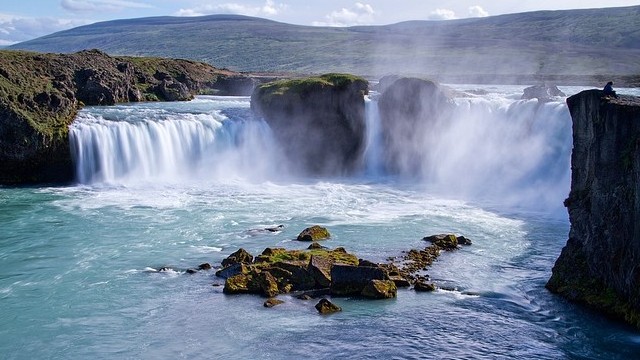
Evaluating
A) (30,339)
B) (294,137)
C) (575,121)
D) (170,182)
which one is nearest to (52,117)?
(170,182)

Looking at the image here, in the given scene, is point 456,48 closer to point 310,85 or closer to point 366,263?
point 310,85

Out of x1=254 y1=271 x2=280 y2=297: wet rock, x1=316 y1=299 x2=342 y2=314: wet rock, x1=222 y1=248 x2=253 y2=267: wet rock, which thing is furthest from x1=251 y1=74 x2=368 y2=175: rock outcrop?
x1=316 y1=299 x2=342 y2=314: wet rock

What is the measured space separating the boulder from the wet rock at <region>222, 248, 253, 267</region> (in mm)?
3793

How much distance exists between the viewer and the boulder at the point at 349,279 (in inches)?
846

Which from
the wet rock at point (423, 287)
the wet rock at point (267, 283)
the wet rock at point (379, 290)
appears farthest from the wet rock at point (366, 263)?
the wet rock at point (267, 283)

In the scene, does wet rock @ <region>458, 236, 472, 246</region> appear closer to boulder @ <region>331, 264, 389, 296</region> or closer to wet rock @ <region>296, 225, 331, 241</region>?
wet rock @ <region>296, 225, 331, 241</region>

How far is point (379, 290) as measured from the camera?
21000 millimetres

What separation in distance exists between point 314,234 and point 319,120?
18703mm

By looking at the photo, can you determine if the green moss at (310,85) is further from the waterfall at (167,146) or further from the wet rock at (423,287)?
the wet rock at (423,287)

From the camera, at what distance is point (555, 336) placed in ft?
60.5

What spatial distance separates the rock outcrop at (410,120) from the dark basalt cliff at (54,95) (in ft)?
67.9

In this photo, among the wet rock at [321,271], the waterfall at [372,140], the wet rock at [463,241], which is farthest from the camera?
the waterfall at [372,140]

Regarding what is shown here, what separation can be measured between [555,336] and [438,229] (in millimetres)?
11483

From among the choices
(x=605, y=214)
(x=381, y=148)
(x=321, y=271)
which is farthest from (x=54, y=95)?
(x=605, y=214)
